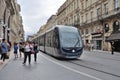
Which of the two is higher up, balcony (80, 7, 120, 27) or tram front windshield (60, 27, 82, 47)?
balcony (80, 7, 120, 27)

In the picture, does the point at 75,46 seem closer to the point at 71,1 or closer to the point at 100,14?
the point at 100,14

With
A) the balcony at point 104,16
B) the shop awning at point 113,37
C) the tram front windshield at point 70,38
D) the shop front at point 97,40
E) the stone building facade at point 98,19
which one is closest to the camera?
the tram front windshield at point 70,38

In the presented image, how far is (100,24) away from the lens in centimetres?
5266

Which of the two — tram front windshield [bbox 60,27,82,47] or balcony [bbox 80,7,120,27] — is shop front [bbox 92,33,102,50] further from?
tram front windshield [bbox 60,27,82,47]

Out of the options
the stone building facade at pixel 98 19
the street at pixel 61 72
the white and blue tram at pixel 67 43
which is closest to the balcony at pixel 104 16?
the stone building facade at pixel 98 19

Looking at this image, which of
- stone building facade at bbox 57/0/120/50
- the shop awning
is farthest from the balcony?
the shop awning

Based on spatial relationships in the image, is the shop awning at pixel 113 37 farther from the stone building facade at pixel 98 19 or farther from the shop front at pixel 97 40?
the shop front at pixel 97 40

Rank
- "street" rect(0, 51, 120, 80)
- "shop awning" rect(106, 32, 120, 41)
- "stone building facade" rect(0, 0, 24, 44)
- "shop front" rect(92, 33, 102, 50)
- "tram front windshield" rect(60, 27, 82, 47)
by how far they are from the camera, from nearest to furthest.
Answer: "street" rect(0, 51, 120, 80) < "tram front windshield" rect(60, 27, 82, 47) < "stone building facade" rect(0, 0, 24, 44) < "shop awning" rect(106, 32, 120, 41) < "shop front" rect(92, 33, 102, 50)

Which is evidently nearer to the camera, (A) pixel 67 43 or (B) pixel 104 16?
(A) pixel 67 43

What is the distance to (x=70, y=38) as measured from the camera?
2384 centimetres

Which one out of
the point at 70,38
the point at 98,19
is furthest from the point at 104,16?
the point at 70,38

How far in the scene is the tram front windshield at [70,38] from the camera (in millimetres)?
23484

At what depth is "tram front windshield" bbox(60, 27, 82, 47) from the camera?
23.5 m

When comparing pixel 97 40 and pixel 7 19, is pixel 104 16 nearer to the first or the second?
pixel 97 40
